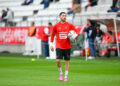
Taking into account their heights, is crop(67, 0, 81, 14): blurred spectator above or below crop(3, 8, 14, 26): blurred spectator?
above

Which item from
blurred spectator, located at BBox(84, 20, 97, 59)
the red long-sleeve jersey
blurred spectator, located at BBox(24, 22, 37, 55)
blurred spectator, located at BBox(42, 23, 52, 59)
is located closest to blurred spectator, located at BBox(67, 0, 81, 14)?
blurred spectator, located at BBox(24, 22, 37, 55)

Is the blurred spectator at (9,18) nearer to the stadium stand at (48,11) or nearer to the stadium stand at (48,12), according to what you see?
the stadium stand at (48,12)

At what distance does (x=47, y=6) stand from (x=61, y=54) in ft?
78.7

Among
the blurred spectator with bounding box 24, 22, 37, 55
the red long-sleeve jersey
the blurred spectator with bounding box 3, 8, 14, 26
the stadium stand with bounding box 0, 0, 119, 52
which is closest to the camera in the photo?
the red long-sleeve jersey

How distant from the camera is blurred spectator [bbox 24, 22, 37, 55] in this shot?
29516 millimetres

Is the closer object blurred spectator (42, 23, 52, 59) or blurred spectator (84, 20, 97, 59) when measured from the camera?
blurred spectator (84, 20, 97, 59)

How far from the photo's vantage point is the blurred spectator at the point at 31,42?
29.5m

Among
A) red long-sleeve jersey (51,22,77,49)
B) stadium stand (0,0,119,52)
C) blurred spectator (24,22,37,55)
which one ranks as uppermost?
stadium stand (0,0,119,52)

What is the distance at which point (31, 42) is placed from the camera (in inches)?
1184

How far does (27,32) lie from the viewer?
105 ft

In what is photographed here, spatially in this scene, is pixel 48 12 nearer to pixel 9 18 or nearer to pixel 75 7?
pixel 9 18

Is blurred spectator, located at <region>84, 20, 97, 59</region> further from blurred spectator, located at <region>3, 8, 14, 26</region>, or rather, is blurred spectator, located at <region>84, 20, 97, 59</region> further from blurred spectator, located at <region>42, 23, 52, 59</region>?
blurred spectator, located at <region>3, 8, 14, 26</region>

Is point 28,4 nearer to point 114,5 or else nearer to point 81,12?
point 81,12

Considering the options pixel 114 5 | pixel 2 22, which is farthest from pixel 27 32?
pixel 114 5
